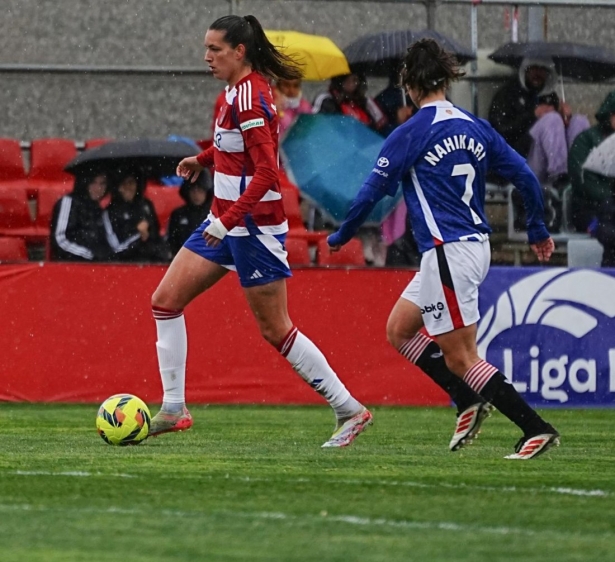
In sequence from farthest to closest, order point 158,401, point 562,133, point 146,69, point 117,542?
point 146,69 < point 562,133 < point 158,401 < point 117,542

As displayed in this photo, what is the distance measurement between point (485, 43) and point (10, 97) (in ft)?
14.8

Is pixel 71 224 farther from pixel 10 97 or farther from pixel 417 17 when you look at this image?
pixel 417 17

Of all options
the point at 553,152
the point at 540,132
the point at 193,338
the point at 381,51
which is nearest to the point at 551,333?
the point at 553,152

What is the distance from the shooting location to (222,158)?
793cm

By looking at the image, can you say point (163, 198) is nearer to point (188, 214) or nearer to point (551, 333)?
point (188, 214)

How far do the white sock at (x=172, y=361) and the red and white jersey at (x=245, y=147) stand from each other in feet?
2.43

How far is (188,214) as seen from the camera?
42.1ft

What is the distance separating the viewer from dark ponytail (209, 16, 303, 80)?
795 centimetres

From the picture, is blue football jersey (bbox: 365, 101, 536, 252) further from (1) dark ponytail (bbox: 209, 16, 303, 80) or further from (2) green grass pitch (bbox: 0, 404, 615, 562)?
(2) green grass pitch (bbox: 0, 404, 615, 562)

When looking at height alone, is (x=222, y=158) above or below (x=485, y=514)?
above

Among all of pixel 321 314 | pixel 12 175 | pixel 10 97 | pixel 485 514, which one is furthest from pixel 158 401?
pixel 485 514

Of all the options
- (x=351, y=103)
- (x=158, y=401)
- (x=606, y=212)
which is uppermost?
(x=351, y=103)

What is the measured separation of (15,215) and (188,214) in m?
1.46

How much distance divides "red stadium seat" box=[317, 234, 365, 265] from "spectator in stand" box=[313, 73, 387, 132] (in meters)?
1.07
